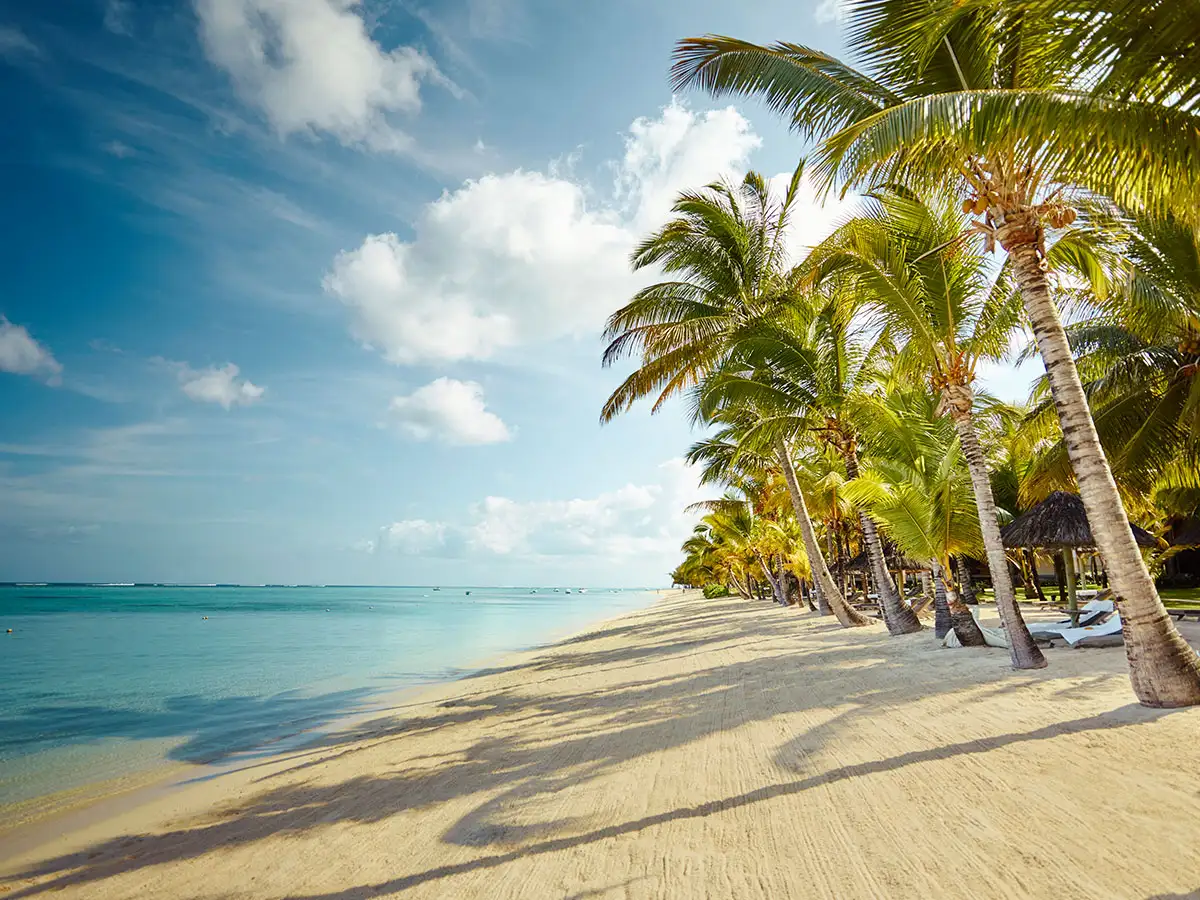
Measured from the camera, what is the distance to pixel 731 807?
13.8 ft

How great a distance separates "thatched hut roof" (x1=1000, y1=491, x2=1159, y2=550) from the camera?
39.3ft

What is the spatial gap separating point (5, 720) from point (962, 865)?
15.5 meters

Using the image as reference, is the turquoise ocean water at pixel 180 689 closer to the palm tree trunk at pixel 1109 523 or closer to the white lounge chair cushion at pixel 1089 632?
the palm tree trunk at pixel 1109 523

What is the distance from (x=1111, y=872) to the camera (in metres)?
2.86

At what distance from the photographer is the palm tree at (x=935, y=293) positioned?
832 cm

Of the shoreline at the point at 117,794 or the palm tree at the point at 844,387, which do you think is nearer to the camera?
the shoreline at the point at 117,794

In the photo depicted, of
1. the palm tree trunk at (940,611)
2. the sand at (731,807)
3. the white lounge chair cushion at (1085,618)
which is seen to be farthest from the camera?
the palm tree trunk at (940,611)

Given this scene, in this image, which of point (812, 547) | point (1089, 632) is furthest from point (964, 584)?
point (1089, 632)

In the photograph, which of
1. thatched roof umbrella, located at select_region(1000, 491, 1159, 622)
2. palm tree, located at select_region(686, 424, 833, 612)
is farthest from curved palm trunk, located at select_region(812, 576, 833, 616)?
thatched roof umbrella, located at select_region(1000, 491, 1159, 622)

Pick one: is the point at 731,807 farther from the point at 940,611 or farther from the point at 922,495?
the point at 922,495

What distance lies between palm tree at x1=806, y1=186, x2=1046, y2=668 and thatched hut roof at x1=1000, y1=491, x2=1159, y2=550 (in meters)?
4.80

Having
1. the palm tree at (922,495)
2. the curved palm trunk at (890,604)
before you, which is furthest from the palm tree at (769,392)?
the curved palm trunk at (890,604)

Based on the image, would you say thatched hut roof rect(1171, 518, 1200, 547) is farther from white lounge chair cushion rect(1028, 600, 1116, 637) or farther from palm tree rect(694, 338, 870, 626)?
palm tree rect(694, 338, 870, 626)

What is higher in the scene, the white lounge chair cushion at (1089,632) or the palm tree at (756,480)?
the palm tree at (756,480)
